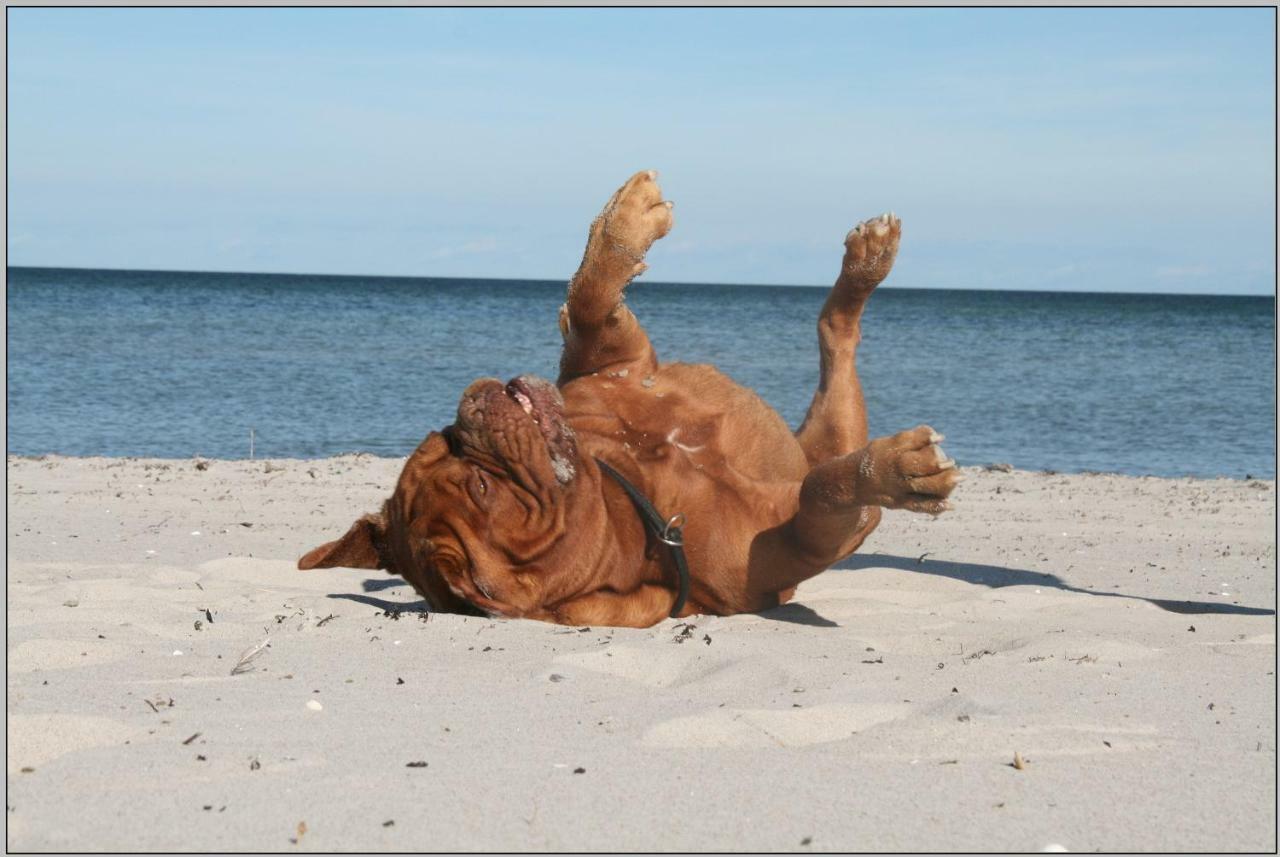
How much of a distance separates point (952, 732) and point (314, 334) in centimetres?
2917

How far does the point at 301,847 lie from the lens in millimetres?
2275

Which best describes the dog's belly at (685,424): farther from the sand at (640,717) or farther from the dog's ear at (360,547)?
the dog's ear at (360,547)

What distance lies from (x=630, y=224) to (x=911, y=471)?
152cm

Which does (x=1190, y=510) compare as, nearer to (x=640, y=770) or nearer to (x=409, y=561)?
(x=409, y=561)

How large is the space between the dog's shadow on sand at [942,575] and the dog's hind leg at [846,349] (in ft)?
2.01

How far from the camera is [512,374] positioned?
23.0 metres

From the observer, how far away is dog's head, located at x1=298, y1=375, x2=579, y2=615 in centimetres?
374

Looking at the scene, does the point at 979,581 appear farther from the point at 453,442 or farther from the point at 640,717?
the point at 640,717

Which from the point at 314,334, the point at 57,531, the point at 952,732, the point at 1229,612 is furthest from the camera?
the point at 314,334

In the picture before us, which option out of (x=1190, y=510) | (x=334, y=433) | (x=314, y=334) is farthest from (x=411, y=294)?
(x=1190, y=510)

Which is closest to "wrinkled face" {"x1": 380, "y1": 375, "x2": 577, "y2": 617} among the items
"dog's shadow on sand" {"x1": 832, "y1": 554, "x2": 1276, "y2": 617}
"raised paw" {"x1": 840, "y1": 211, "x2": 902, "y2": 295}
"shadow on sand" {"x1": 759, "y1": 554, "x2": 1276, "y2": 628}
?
"shadow on sand" {"x1": 759, "y1": 554, "x2": 1276, "y2": 628}

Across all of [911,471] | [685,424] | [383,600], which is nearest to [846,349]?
[685,424]

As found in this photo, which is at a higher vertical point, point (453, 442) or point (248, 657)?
point (453, 442)

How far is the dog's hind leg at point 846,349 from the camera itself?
4.85m
